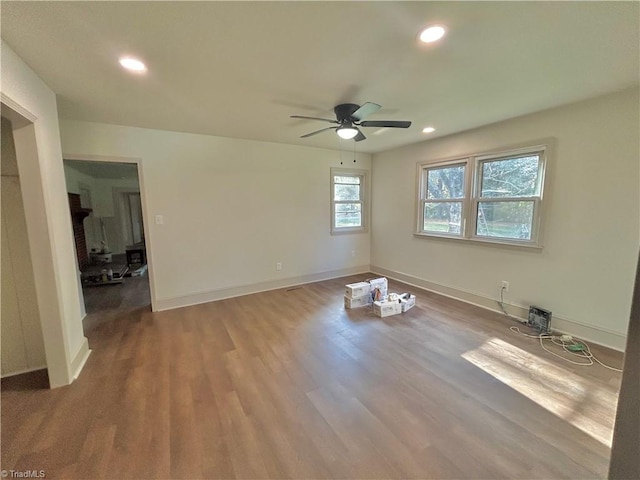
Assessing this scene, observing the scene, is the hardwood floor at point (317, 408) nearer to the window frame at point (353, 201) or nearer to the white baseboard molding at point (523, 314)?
the white baseboard molding at point (523, 314)

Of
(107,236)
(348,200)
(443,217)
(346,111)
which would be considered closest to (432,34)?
(346,111)

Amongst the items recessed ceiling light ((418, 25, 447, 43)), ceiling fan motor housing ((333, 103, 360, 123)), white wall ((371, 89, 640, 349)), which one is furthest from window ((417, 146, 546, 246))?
recessed ceiling light ((418, 25, 447, 43))

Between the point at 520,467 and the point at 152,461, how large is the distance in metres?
2.10

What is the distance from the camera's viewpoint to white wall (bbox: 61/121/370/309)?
3.53m

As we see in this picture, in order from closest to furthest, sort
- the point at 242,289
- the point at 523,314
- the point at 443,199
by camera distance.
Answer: the point at 523,314
the point at 443,199
the point at 242,289

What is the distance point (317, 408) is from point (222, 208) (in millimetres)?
3127

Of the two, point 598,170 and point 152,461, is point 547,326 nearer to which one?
point 598,170

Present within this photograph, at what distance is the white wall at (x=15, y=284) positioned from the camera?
2195 mm

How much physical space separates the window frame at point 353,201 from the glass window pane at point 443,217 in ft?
4.38

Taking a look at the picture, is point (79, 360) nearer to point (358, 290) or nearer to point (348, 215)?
point (358, 290)

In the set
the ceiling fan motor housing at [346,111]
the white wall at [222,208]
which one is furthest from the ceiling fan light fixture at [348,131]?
the white wall at [222,208]

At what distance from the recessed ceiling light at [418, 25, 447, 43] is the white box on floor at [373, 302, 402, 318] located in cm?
281

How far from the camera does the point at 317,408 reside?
1928mm

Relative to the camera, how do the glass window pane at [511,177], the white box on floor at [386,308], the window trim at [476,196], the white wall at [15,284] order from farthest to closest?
the white box on floor at [386,308] < the glass window pane at [511,177] < the window trim at [476,196] < the white wall at [15,284]
